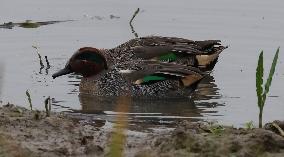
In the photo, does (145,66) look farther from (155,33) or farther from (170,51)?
(155,33)

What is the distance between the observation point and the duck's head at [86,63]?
38.2ft

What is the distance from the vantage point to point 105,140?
7.41m

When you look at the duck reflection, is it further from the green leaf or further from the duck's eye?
the green leaf

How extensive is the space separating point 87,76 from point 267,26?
411cm

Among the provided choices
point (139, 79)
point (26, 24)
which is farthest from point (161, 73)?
point (26, 24)

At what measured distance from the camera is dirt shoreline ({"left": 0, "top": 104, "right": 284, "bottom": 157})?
236 inches

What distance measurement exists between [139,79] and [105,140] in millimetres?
3926

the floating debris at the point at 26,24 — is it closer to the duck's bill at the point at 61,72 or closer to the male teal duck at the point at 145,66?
the male teal duck at the point at 145,66

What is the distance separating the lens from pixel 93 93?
1154 cm

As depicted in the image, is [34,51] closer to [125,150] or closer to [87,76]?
[87,76]

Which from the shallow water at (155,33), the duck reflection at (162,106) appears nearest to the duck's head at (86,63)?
the shallow water at (155,33)

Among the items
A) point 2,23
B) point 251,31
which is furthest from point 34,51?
point 251,31

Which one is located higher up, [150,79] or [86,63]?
[86,63]

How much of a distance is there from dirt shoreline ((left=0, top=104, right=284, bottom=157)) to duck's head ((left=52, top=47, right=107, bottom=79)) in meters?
3.24
